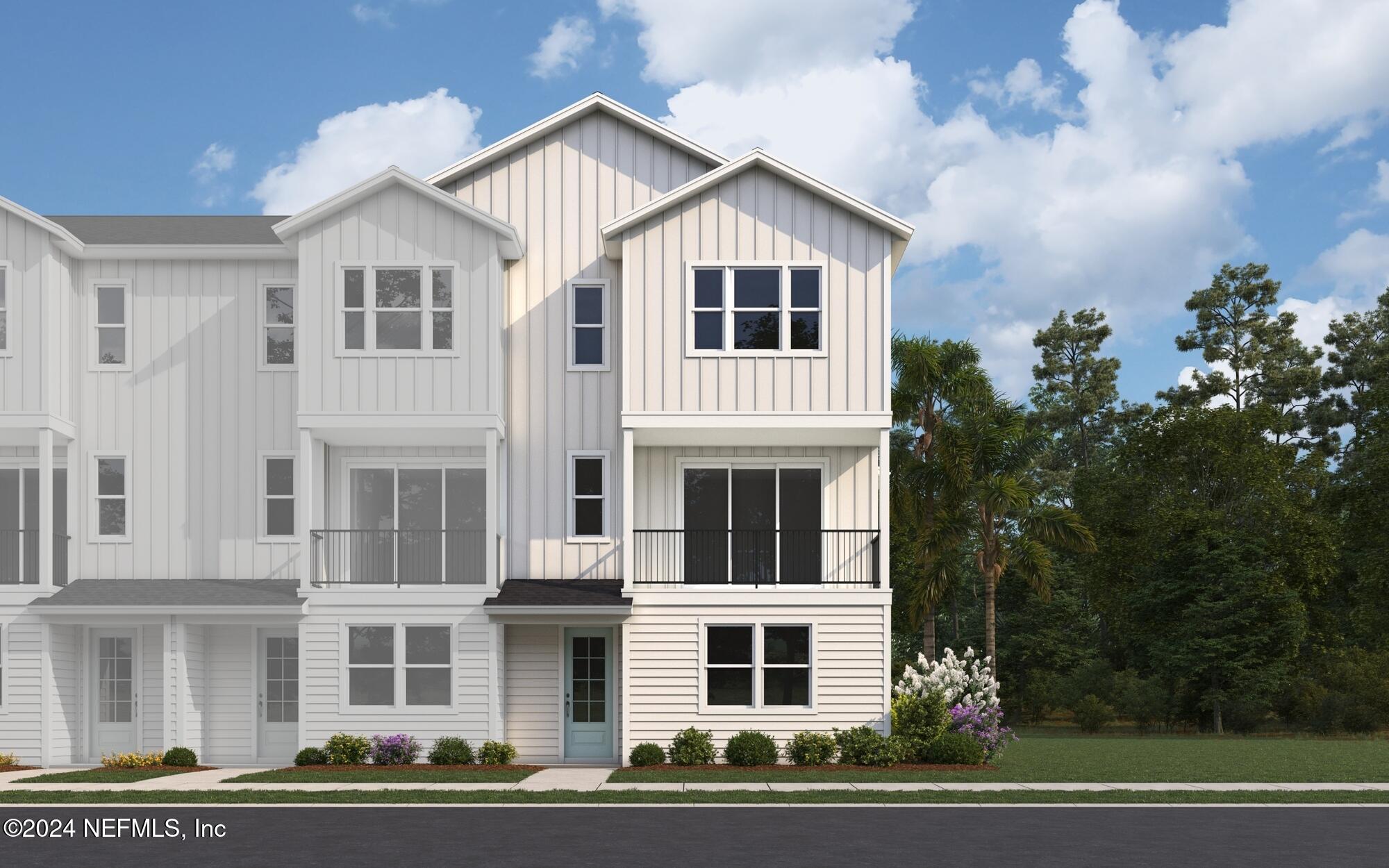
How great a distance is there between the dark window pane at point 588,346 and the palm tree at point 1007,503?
511 inches

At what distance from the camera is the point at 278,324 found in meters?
26.0

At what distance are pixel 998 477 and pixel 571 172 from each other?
587 inches

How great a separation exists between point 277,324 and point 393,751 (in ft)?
29.2

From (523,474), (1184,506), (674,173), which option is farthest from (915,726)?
(1184,506)

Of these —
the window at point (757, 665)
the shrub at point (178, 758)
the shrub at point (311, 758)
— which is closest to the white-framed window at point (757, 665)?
the window at point (757, 665)

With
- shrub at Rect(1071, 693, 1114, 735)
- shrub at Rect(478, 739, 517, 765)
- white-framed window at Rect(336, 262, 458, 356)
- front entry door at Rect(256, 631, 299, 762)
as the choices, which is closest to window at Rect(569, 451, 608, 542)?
white-framed window at Rect(336, 262, 458, 356)

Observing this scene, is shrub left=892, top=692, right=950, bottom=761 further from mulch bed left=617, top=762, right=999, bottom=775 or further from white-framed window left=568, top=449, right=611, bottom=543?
white-framed window left=568, top=449, right=611, bottom=543

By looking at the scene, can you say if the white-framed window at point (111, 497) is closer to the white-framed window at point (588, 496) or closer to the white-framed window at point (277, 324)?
the white-framed window at point (277, 324)

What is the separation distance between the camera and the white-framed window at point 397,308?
24484 mm

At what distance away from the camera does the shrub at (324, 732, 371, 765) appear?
75.5 feet

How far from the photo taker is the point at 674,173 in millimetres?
26922

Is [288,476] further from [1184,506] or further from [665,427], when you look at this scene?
[1184,506]

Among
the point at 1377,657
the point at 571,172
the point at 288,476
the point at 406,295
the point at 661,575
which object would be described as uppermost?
the point at 571,172

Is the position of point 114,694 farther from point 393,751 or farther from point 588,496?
point 588,496
